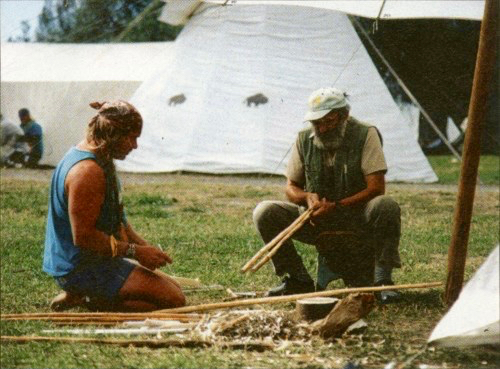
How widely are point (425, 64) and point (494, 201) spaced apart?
1058 centimetres

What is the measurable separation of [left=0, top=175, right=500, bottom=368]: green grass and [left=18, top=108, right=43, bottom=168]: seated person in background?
5198 mm

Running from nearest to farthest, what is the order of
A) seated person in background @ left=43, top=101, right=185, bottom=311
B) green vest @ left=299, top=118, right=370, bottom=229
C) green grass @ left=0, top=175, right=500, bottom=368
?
green grass @ left=0, top=175, right=500, bottom=368
seated person in background @ left=43, top=101, right=185, bottom=311
green vest @ left=299, top=118, right=370, bottom=229

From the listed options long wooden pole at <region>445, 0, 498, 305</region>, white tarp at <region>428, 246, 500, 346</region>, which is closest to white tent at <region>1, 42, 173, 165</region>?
long wooden pole at <region>445, 0, 498, 305</region>

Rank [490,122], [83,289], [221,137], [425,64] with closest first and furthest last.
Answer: [83,289] < [221,137] < [425,64] < [490,122]

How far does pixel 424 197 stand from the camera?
12.4m

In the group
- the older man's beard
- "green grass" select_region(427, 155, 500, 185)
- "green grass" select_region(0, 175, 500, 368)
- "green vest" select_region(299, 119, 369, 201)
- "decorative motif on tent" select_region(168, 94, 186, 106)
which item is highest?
the older man's beard

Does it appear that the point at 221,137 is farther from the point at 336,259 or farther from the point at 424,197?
the point at 336,259

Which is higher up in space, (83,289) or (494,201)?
(83,289)

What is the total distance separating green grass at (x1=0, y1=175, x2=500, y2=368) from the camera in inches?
163

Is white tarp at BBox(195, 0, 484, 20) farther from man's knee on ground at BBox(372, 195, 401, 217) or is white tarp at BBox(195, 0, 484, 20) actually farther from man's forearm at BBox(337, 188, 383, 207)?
man's knee on ground at BBox(372, 195, 401, 217)

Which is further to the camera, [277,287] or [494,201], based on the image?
[494,201]

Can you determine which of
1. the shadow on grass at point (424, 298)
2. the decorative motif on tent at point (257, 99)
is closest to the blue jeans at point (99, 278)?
the shadow on grass at point (424, 298)

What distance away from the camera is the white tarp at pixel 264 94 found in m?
15.7

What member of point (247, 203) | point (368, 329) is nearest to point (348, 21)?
point (247, 203)
